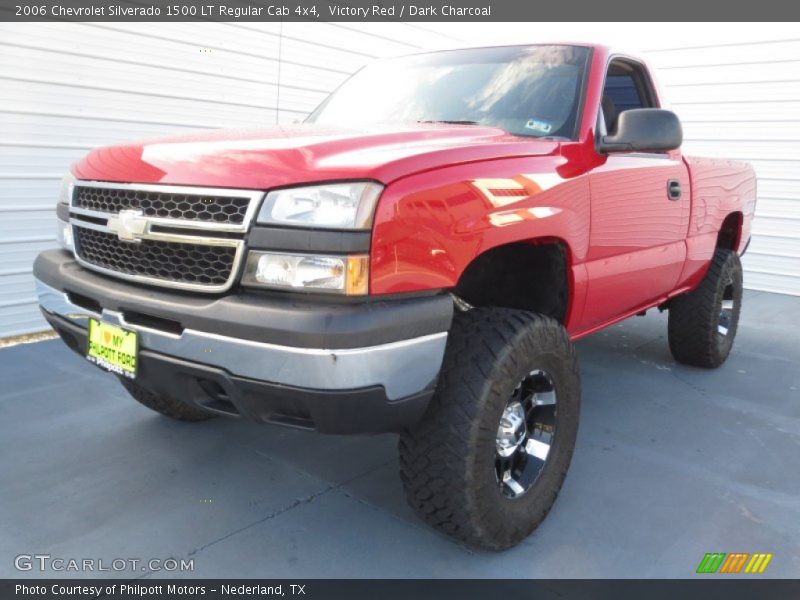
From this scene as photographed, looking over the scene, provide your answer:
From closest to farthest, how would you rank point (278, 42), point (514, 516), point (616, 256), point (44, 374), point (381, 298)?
point (381, 298) < point (514, 516) < point (616, 256) < point (44, 374) < point (278, 42)

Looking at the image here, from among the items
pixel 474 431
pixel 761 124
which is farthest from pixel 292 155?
pixel 761 124

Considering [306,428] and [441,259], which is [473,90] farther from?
[306,428]

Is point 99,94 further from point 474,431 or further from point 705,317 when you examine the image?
point 705,317

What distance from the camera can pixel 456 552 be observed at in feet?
7.45

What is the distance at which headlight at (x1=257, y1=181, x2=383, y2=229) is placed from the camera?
69.2 inches

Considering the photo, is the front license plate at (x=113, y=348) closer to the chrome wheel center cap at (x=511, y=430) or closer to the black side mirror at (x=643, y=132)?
the chrome wheel center cap at (x=511, y=430)

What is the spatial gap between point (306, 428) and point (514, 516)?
0.84 m

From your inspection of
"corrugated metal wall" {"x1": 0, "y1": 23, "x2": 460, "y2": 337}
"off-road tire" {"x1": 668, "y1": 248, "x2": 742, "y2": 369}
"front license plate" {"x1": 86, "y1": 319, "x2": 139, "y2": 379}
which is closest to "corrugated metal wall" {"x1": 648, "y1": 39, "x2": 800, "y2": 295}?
"off-road tire" {"x1": 668, "y1": 248, "x2": 742, "y2": 369}

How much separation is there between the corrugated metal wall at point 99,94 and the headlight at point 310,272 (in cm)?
369

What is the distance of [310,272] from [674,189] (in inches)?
91.1

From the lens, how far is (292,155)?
6.21 feet
